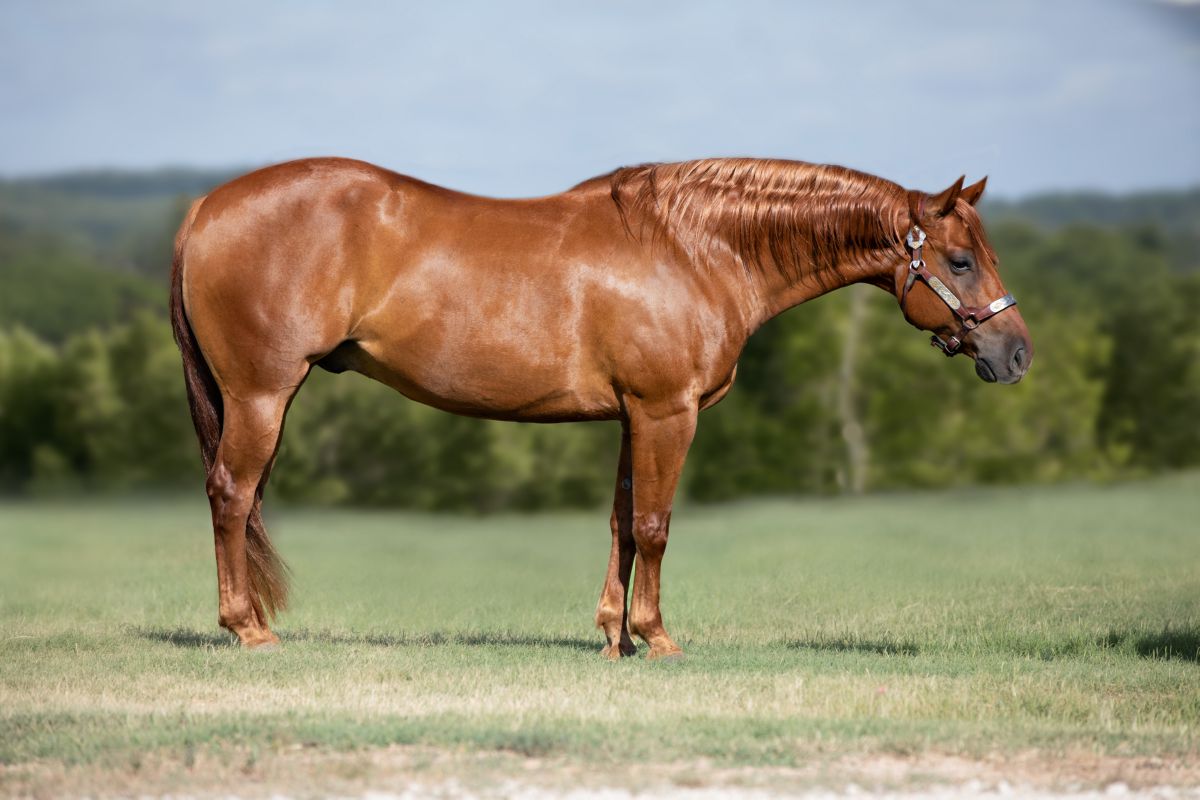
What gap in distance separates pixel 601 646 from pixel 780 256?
2633 mm

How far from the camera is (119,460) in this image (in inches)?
1417

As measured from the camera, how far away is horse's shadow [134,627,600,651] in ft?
28.0

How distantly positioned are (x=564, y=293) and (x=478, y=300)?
49cm

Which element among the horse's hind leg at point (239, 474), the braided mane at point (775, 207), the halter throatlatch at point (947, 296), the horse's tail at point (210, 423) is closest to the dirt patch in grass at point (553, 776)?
the horse's hind leg at point (239, 474)

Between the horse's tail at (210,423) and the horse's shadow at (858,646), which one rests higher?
the horse's tail at (210,423)

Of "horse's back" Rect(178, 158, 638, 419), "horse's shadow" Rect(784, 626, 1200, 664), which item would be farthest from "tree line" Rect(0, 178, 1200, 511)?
"horse's back" Rect(178, 158, 638, 419)

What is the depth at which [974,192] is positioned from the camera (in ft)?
26.4

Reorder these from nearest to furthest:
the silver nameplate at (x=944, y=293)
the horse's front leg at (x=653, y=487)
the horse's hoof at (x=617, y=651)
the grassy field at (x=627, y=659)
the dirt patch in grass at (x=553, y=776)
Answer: the dirt patch in grass at (x=553, y=776)
the grassy field at (x=627, y=659)
the horse's front leg at (x=653, y=487)
the horse's hoof at (x=617, y=651)
the silver nameplate at (x=944, y=293)

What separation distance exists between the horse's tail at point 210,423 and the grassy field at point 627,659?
0.41 meters

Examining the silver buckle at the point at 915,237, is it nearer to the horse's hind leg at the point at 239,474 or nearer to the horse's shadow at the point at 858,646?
the horse's shadow at the point at 858,646

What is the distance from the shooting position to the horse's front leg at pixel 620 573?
8078 mm

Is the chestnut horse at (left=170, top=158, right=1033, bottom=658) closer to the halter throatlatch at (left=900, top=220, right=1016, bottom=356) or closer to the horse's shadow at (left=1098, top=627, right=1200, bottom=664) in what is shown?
the halter throatlatch at (left=900, top=220, right=1016, bottom=356)

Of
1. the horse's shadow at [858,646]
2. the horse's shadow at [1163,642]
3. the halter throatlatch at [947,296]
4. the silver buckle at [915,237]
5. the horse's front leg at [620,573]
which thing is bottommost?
the horse's shadow at [1163,642]

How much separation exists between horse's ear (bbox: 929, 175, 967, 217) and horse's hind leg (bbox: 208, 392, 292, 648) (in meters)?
3.87
